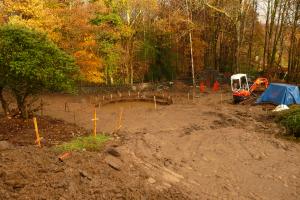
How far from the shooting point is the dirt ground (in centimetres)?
924

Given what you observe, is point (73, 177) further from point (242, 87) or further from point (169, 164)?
point (242, 87)

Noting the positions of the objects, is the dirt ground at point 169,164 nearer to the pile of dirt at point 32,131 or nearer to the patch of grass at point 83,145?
the pile of dirt at point 32,131

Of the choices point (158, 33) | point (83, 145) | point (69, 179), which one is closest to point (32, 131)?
point (83, 145)

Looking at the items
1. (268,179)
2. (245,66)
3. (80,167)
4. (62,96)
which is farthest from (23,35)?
(245,66)

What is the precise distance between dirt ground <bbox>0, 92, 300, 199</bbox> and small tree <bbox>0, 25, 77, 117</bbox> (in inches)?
88.3

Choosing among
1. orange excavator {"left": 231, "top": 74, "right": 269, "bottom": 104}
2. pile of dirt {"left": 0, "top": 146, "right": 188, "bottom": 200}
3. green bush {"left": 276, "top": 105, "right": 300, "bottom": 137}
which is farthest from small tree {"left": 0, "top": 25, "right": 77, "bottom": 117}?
orange excavator {"left": 231, "top": 74, "right": 269, "bottom": 104}

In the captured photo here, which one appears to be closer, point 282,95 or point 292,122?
point 292,122

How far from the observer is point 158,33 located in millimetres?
44719

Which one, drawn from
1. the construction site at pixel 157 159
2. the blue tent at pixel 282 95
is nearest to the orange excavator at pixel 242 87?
the blue tent at pixel 282 95

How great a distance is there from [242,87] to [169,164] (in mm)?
17659

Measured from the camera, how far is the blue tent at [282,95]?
23.6m

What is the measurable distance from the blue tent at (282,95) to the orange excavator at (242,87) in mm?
2140

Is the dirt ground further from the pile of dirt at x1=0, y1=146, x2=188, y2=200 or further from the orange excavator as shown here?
the orange excavator

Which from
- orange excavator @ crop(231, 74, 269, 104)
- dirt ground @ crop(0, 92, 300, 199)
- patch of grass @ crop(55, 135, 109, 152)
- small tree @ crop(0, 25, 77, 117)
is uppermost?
small tree @ crop(0, 25, 77, 117)
